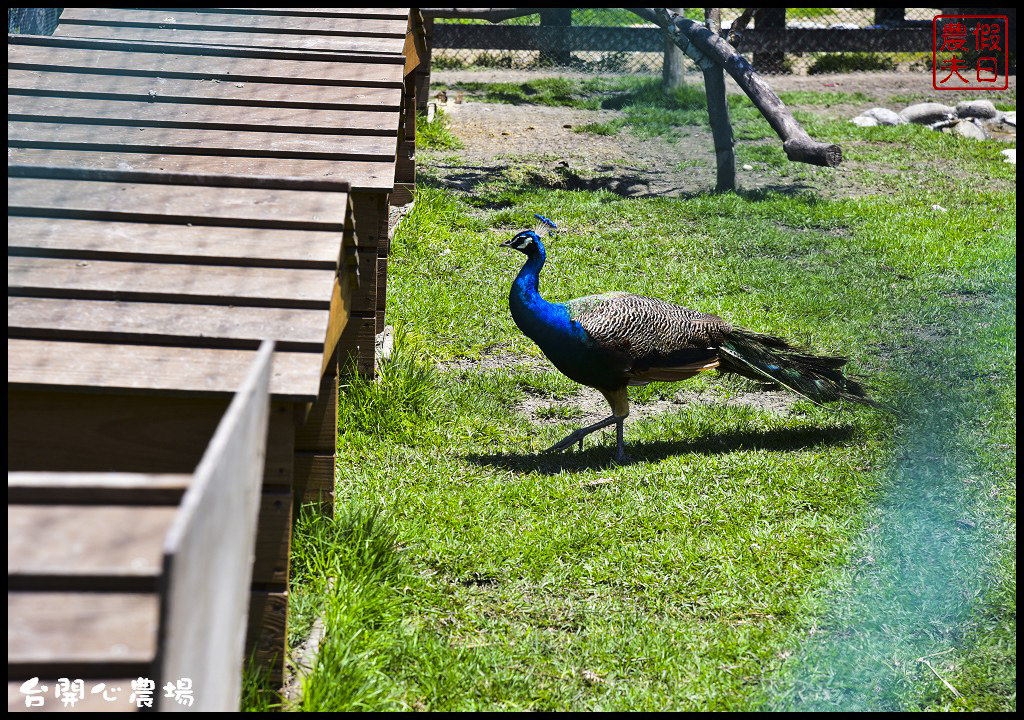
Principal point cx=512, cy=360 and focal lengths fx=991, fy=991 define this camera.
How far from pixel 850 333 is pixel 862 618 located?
3.35 meters

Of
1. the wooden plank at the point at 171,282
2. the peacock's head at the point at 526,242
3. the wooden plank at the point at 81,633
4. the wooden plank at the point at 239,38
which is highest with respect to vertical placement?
the wooden plank at the point at 239,38

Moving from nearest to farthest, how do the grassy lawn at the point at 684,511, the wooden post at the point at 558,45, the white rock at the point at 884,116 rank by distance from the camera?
the grassy lawn at the point at 684,511 → the white rock at the point at 884,116 → the wooden post at the point at 558,45

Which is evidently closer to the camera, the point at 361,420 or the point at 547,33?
the point at 361,420

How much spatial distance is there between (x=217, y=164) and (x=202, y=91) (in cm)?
106

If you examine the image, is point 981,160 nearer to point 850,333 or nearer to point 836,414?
point 850,333

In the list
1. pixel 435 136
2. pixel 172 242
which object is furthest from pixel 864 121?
pixel 172 242

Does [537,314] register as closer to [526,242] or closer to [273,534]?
[526,242]

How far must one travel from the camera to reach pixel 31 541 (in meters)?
1.45

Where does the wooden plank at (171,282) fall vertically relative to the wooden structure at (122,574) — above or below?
above

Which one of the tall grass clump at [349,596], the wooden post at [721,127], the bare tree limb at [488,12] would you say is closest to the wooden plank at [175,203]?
the tall grass clump at [349,596]

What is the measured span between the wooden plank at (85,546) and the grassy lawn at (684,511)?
1.47m

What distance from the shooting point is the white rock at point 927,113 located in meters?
12.6

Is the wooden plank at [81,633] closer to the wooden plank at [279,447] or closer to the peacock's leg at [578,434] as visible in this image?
the wooden plank at [279,447]

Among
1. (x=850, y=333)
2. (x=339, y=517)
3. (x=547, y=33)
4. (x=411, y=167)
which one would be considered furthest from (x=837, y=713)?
(x=547, y=33)
